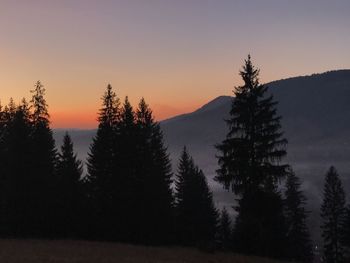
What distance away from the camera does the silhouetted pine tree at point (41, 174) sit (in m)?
40.1

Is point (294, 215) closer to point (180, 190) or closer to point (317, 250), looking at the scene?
point (180, 190)

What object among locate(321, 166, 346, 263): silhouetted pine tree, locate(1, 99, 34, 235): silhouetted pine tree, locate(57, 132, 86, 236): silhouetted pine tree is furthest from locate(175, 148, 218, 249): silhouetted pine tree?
locate(1, 99, 34, 235): silhouetted pine tree

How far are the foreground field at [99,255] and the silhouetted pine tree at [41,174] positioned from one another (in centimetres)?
952

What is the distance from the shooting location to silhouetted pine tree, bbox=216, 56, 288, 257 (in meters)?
30.2

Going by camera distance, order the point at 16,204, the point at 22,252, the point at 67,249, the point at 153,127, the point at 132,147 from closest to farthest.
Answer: the point at 22,252, the point at 67,249, the point at 16,204, the point at 132,147, the point at 153,127

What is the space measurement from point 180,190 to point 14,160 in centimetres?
2508

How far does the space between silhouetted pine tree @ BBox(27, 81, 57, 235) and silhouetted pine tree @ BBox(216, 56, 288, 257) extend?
1720 centimetres

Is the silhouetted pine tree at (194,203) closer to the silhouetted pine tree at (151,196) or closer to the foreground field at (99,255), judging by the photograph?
the silhouetted pine tree at (151,196)

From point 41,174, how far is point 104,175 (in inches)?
216

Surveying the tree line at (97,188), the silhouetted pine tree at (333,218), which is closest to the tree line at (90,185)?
the tree line at (97,188)

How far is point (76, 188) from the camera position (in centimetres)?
→ 4419

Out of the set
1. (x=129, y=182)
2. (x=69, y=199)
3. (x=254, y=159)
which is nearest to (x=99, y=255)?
(x=254, y=159)

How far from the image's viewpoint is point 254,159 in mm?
30391

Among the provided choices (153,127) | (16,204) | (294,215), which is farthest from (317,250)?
(16,204)
